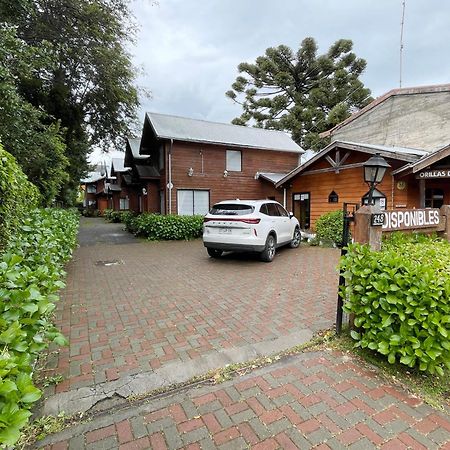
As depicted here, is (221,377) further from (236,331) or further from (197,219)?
(197,219)

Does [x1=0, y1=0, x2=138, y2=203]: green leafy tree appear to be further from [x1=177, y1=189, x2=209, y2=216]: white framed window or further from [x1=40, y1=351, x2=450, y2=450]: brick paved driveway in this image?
[x1=40, y1=351, x2=450, y2=450]: brick paved driveway

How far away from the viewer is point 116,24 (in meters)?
10.9

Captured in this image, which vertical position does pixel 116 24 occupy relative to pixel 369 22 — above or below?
below

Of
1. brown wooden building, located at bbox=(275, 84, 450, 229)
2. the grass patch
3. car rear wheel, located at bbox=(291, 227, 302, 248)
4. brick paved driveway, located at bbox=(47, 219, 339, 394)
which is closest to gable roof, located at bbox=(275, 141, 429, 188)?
brown wooden building, located at bbox=(275, 84, 450, 229)

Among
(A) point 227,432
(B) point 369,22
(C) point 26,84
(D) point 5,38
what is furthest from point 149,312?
(B) point 369,22

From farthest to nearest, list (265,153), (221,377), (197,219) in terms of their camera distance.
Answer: (265,153) → (197,219) → (221,377)

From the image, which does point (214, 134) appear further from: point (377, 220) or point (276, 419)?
point (276, 419)

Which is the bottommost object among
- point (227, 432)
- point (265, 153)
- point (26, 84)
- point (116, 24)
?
point (227, 432)

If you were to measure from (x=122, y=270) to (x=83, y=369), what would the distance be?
15.4ft

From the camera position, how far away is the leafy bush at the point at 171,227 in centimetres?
1350

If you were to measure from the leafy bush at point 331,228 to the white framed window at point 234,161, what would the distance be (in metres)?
7.13

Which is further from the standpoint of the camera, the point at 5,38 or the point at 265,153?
the point at 265,153

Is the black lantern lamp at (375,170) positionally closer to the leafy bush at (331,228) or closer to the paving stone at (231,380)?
the paving stone at (231,380)

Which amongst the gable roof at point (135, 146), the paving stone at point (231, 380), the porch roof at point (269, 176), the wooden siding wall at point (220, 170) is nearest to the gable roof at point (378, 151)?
the porch roof at point (269, 176)
